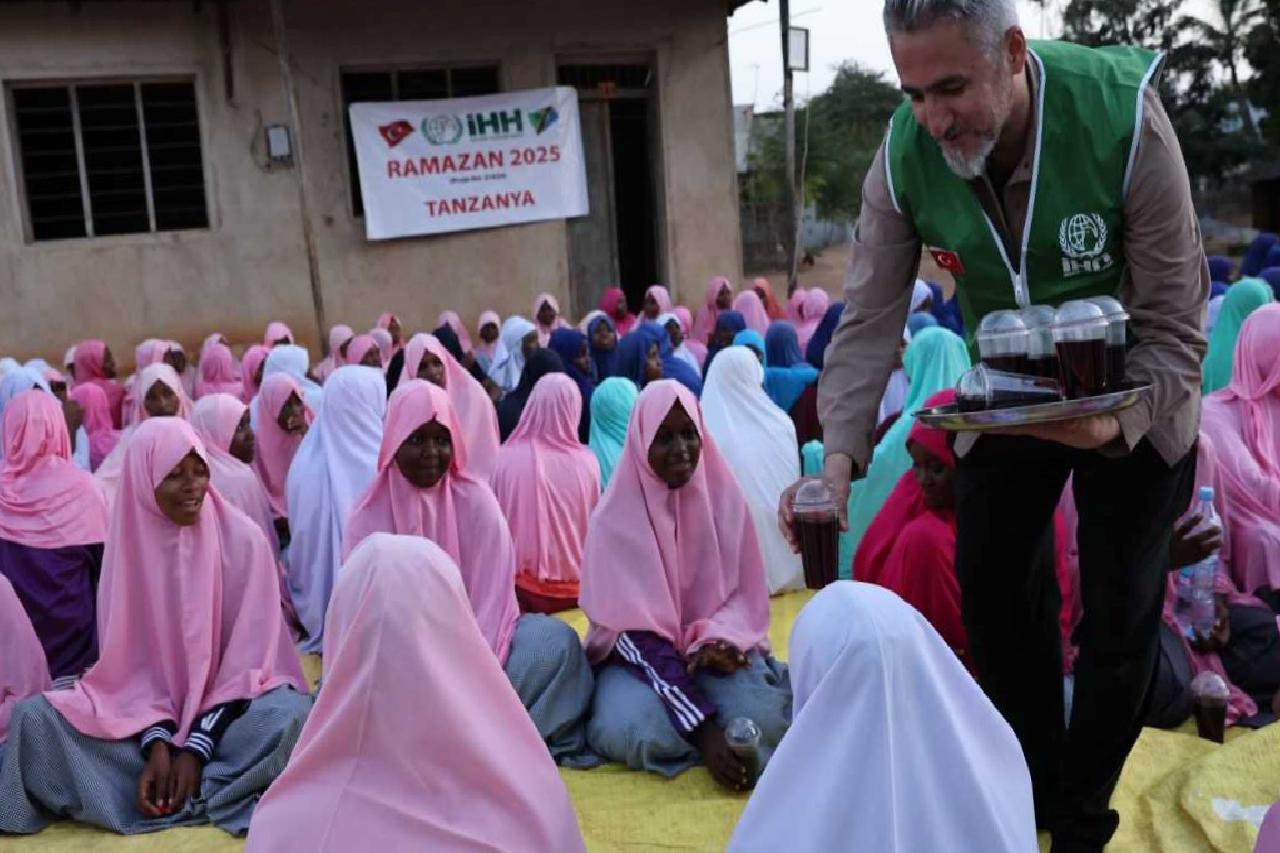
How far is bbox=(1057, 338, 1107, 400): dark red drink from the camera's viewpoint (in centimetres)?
185

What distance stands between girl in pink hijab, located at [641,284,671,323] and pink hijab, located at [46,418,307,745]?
22.4 ft

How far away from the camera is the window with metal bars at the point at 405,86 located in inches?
422

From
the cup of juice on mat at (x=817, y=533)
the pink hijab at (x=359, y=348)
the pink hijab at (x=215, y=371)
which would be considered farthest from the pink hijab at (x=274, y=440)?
the cup of juice on mat at (x=817, y=533)

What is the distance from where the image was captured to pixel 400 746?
2.12 m

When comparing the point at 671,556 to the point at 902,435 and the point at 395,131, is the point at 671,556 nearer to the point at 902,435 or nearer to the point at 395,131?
the point at 902,435

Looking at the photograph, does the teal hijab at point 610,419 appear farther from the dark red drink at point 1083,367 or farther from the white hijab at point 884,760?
the white hijab at point 884,760

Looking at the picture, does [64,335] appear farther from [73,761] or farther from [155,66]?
[73,761]

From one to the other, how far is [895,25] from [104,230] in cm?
959

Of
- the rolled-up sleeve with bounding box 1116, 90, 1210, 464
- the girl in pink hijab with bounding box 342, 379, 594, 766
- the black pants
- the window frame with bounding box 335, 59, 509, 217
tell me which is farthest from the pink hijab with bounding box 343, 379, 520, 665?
the window frame with bounding box 335, 59, 509, 217

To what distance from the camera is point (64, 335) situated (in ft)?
33.0

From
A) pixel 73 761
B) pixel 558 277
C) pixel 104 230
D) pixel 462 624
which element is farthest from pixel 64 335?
pixel 462 624

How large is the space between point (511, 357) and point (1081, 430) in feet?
24.8

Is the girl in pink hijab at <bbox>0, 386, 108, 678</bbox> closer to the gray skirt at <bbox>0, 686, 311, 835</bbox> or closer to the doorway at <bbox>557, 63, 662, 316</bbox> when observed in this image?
the gray skirt at <bbox>0, 686, 311, 835</bbox>

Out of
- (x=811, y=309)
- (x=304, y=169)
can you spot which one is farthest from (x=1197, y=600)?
(x=304, y=169)
